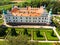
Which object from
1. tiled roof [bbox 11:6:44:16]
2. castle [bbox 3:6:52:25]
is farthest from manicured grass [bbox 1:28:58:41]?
tiled roof [bbox 11:6:44:16]

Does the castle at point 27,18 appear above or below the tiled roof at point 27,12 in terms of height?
below

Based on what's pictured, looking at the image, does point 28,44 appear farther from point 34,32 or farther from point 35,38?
point 34,32

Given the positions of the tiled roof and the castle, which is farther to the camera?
the tiled roof

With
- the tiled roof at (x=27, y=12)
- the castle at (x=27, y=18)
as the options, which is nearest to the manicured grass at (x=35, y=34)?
the castle at (x=27, y=18)

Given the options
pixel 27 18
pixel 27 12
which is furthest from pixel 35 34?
pixel 27 12

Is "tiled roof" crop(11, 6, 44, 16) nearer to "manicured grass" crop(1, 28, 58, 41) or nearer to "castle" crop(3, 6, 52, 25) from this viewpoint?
"castle" crop(3, 6, 52, 25)

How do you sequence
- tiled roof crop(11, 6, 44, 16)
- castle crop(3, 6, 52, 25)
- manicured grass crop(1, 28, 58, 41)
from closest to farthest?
manicured grass crop(1, 28, 58, 41) → castle crop(3, 6, 52, 25) → tiled roof crop(11, 6, 44, 16)

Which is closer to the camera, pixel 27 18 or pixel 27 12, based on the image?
pixel 27 18

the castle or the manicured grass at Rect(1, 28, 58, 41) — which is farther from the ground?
the castle

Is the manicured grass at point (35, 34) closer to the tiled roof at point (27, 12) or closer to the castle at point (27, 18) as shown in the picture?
the castle at point (27, 18)

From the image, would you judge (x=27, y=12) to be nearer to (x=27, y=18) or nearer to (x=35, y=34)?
(x=27, y=18)

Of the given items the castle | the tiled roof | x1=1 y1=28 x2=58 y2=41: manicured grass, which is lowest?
x1=1 y1=28 x2=58 y2=41: manicured grass

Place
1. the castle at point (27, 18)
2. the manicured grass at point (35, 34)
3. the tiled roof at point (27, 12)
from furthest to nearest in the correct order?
the tiled roof at point (27, 12)
the castle at point (27, 18)
the manicured grass at point (35, 34)
